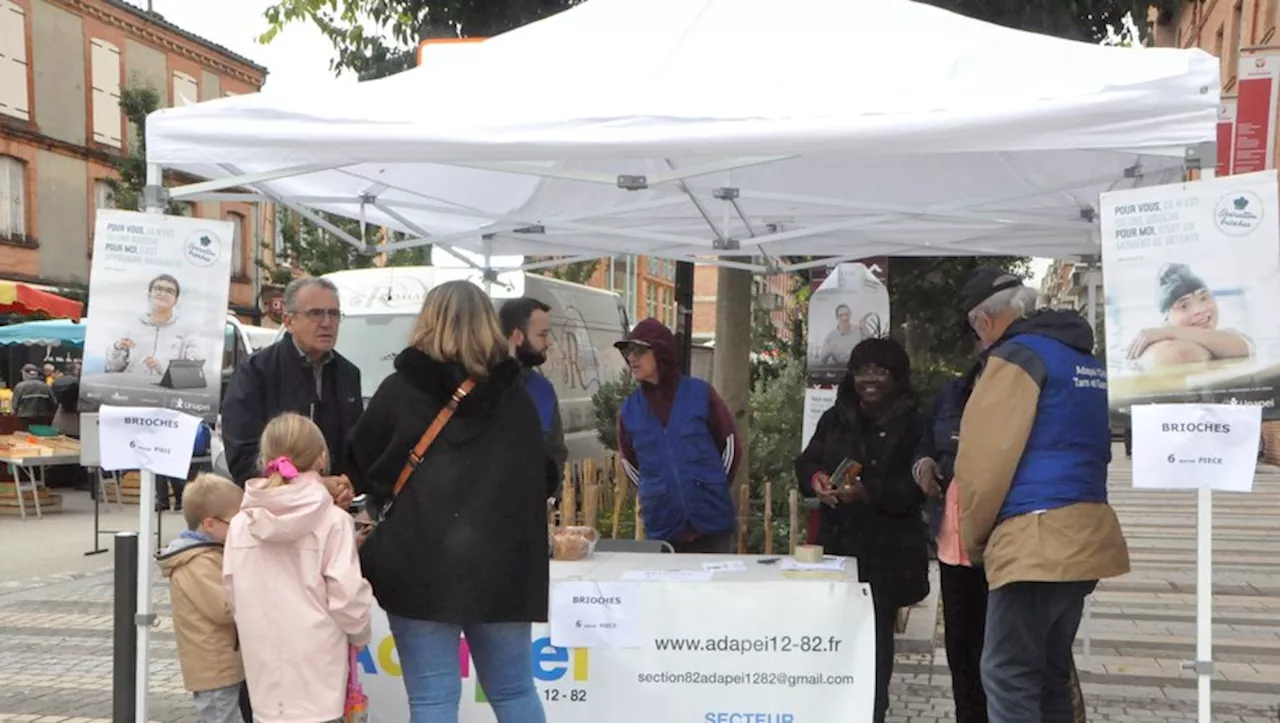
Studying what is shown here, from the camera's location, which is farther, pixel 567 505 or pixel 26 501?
pixel 26 501

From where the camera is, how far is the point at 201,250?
13.5 ft

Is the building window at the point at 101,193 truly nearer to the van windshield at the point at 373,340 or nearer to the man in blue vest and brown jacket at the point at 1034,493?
the van windshield at the point at 373,340

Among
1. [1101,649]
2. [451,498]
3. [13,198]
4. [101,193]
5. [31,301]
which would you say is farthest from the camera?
[101,193]

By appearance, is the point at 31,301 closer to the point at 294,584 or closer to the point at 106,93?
the point at 294,584

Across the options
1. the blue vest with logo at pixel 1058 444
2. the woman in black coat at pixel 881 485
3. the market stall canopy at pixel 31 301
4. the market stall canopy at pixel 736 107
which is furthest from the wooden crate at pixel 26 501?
the blue vest with logo at pixel 1058 444

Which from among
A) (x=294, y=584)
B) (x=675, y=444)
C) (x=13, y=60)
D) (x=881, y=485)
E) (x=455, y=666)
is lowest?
(x=455, y=666)

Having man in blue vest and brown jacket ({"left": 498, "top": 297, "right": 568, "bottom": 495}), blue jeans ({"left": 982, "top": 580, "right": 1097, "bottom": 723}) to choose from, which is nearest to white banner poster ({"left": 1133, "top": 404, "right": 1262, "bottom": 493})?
blue jeans ({"left": 982, "top": 580, "right": 1097, "bottom": 723})

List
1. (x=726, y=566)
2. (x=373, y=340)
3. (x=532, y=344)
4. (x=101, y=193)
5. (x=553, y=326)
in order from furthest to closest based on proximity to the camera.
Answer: (x=101, y=193) < (x=553, y=326) < (x=373, y=340) < (x=532, y=344) < (x=726, y=566)

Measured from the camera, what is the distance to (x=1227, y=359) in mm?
3420

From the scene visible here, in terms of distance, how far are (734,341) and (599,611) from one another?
3.93 metres

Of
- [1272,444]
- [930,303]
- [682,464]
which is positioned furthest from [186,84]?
[682,464]

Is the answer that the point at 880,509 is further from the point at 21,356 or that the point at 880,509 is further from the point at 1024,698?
the point at 21,356

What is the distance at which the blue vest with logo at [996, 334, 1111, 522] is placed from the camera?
3482 mm

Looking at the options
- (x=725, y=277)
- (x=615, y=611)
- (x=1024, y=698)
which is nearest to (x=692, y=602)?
(x=615, y=611)
